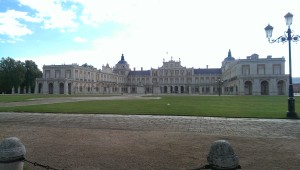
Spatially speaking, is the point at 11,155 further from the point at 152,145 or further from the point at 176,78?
the point at 176,78

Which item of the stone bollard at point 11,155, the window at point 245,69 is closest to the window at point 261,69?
the window at point 245,69

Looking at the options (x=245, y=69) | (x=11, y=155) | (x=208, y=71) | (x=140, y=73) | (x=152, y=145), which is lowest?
(x=152, y=145)

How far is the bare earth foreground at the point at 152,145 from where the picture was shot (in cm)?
602

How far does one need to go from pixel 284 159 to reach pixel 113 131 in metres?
6.05

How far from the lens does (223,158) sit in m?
4.00

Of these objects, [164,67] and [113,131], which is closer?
[113,131]

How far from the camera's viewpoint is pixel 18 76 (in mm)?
89000

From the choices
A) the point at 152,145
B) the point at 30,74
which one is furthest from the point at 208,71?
the point at 152,145

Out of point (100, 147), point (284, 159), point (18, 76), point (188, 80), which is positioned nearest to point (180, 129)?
point (100, 147)

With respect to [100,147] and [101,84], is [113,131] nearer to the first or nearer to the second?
[100,147]

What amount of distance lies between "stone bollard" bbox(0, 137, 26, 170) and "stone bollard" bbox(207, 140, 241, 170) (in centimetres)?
323

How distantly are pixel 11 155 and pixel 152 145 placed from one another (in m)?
4.18

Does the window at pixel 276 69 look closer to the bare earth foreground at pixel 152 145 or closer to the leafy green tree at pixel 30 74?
the bare earth foreground at pixel 152 145

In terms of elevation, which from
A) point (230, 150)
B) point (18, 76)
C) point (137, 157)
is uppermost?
point (18, 76)
